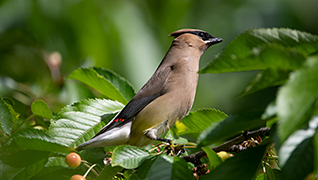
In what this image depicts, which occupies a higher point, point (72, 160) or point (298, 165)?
point (72, 160)

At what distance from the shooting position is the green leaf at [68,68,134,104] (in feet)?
8.45

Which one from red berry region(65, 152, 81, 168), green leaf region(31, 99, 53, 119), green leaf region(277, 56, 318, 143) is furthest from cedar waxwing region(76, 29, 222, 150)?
green leaf region(277, 56, 318, 143)

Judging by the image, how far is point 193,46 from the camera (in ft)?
11.9

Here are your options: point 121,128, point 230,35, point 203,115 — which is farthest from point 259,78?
point 230,35

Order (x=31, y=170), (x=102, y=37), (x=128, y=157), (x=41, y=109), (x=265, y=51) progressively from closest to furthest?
(x=265, y=51)
(x=128, y=157)
(x=31, y=170)
(x=41, y=109)
(x=102, y=37)

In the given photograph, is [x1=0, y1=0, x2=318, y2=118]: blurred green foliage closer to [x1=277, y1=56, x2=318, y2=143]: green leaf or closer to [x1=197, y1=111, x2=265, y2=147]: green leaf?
[x1=197, y1=111, x2=265, y2=147]: green leaf

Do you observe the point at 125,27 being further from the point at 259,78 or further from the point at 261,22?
the point at 259,78

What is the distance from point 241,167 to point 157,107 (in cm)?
161

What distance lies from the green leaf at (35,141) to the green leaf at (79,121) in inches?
13.0

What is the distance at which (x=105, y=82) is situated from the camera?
2561mm

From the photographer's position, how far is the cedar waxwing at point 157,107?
9.23ft

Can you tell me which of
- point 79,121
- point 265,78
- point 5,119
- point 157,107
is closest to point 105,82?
point 79,121

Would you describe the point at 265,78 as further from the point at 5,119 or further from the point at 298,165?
the point at 5,119

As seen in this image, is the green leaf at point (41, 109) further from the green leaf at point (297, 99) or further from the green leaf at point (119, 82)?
the green leaf at point (297, 99)
